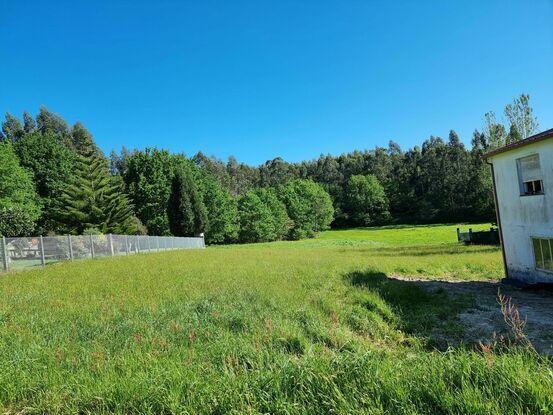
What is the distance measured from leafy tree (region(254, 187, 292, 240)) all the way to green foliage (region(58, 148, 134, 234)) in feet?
94.8

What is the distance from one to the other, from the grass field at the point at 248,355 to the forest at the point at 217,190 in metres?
17.1

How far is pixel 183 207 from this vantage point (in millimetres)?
50750

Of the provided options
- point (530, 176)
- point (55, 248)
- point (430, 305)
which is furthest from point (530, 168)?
point (55, 248)

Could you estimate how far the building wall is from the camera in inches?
513

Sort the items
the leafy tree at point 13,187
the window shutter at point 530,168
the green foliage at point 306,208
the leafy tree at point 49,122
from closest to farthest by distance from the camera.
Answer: the window shutter at point 530,168, the leafy tree at point 13,187, the green foliage at point 306,208, the leafy tree at point 49,122

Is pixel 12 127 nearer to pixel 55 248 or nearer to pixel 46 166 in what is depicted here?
pixel 46 166

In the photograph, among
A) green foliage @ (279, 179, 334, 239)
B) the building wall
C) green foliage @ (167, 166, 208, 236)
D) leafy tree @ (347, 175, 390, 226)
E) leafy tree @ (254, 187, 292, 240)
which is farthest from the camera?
leafy tree @ (347, 175, 390, 226)

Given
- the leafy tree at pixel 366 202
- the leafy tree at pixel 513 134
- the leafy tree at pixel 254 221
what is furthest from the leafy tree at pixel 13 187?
the leafy tree at pixel 366 202

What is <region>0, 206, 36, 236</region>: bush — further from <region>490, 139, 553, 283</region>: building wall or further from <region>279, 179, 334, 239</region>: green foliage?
<region>279, 179, 334, 239</region>: green foliage

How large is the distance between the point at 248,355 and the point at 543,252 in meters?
A: 13.4

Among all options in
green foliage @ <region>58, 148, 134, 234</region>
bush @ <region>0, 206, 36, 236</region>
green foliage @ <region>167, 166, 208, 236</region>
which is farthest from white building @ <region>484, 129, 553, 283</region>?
green foliage @ <region>167, 166, 208, 236</region>

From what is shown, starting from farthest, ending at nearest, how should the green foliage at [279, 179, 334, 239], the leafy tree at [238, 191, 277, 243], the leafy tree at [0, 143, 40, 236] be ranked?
the green foliage at [279, 179, 334, 239] → the leafy tree at [238, 191, 277, 243] → the leafy tree at [0, 143, 40, 236]

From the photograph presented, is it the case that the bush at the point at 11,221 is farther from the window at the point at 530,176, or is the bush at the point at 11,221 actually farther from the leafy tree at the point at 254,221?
the leafy tree at the point at 254,221

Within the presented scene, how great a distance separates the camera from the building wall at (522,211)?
13.0 metres
